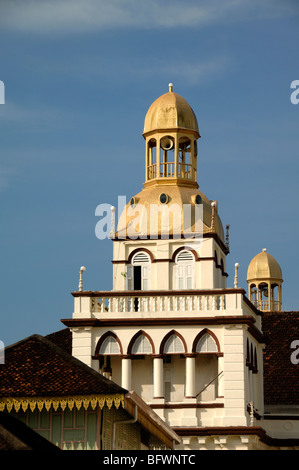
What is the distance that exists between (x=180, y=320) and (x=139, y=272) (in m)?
3.82

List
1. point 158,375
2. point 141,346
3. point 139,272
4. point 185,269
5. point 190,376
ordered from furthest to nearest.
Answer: point 139,272 < point 185,269 < point 141,346 < point 158,375 < point 190,376

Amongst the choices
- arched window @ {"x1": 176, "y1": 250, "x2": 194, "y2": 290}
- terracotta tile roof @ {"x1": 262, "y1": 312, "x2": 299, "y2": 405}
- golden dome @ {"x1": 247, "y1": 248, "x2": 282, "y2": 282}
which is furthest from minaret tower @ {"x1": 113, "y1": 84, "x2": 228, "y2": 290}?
golden dome @ {"x1": 247, "y1": 248, "x2": 282, "y2": 282}

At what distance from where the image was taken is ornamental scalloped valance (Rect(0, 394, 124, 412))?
34531mm

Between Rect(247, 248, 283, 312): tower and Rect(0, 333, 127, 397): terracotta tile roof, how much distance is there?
41471 millimetres

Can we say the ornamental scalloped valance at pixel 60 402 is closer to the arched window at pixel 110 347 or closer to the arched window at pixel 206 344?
the arched window at pixel 206 344

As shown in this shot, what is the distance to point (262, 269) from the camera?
258ft

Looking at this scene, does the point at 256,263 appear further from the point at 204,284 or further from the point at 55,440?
the point at 55,440

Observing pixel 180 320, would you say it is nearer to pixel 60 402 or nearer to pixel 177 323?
pixel 177 323

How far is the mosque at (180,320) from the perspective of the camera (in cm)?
5006

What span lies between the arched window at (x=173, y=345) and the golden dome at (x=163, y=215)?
4574mm

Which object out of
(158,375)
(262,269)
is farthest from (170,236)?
(262,269)

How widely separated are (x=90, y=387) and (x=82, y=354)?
16.1 metres

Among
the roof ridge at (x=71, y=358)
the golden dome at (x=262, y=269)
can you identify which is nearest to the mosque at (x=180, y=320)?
the roof ridge at (x=71, y=358)

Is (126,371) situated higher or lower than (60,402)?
higher
